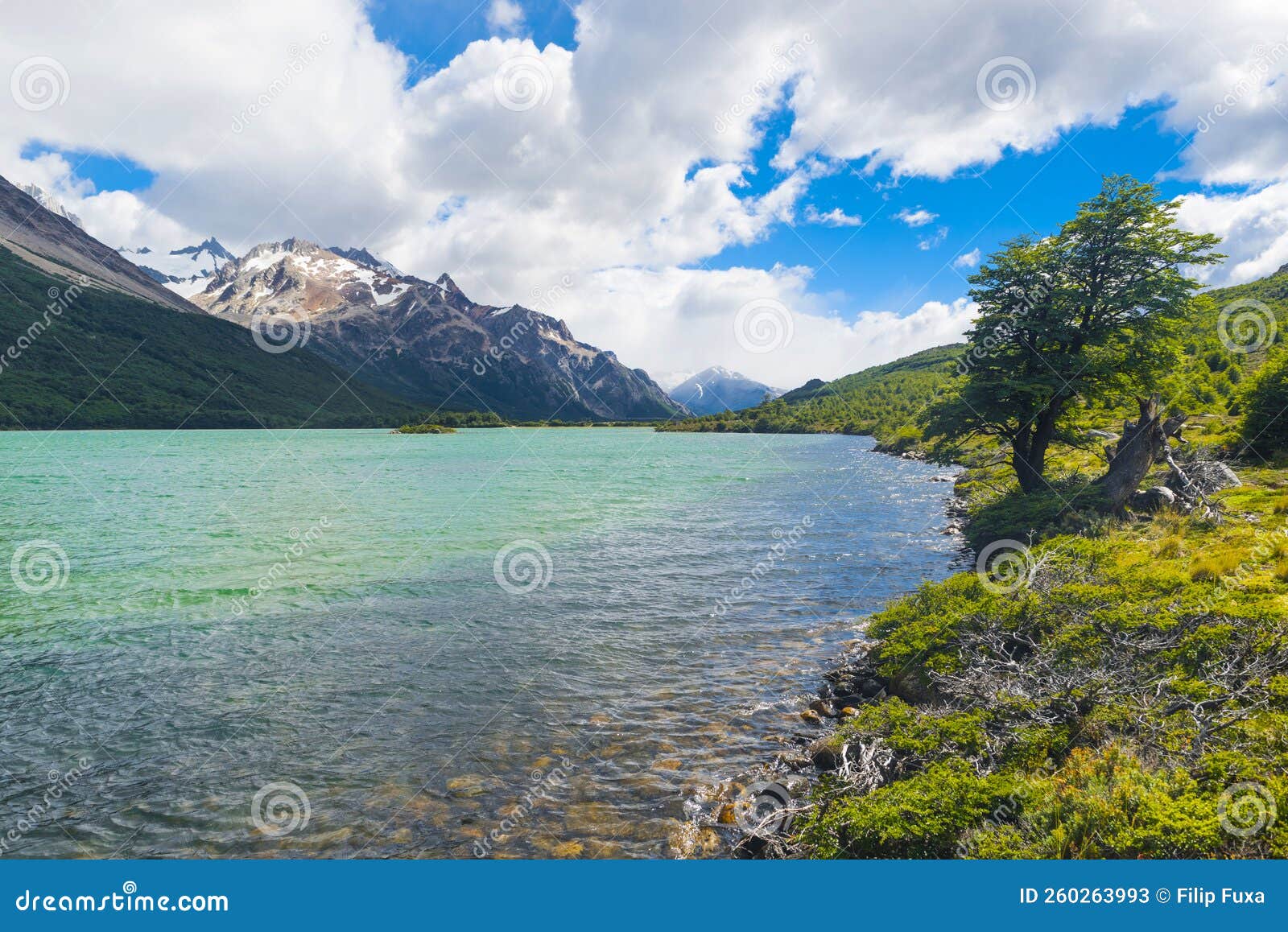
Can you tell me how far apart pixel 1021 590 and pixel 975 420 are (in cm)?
1817

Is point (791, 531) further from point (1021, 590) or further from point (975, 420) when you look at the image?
point (1021, 590)

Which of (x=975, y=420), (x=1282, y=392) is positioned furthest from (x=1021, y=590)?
(x=1282, y=392)

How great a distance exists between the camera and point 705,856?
9.52 meters

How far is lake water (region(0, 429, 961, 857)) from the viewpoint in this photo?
34.8 feet

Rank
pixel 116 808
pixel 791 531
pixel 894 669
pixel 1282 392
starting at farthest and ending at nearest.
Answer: pixel 791 531 → pixel 1282 392 → pixel 894 669 → pixel 116 808

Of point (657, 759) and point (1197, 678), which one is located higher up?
point (1197, 678)

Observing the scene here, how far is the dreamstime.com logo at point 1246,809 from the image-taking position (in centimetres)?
658
